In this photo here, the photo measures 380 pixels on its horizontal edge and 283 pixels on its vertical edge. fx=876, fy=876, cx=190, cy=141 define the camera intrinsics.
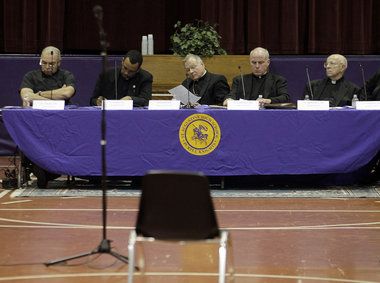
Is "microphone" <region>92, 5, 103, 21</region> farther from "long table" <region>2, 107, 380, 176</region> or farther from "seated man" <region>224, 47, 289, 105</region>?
"seated man" <region>224, 47, 289, 105</region>

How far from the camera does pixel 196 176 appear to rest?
4.32m

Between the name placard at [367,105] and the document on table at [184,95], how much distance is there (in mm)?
1608

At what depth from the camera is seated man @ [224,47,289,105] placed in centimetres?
943

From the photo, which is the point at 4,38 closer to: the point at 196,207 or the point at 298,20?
the point at 298,20

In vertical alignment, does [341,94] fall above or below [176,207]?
above

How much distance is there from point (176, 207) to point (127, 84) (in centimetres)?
529

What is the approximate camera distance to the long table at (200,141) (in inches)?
334

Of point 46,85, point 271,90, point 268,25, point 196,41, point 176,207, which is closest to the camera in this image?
point 176,207

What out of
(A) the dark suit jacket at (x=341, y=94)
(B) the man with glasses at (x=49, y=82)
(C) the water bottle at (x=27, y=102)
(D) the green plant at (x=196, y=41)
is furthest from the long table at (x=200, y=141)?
(D) the green plant at (x=196, y=41)

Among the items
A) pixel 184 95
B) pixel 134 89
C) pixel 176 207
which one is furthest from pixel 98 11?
pixel 134 89

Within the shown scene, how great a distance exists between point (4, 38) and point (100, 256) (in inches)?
303

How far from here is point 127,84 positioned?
9.59m

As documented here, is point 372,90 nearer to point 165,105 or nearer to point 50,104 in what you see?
point 165,105

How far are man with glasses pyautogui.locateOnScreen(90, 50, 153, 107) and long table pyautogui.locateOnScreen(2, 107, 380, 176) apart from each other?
35.9 inches
